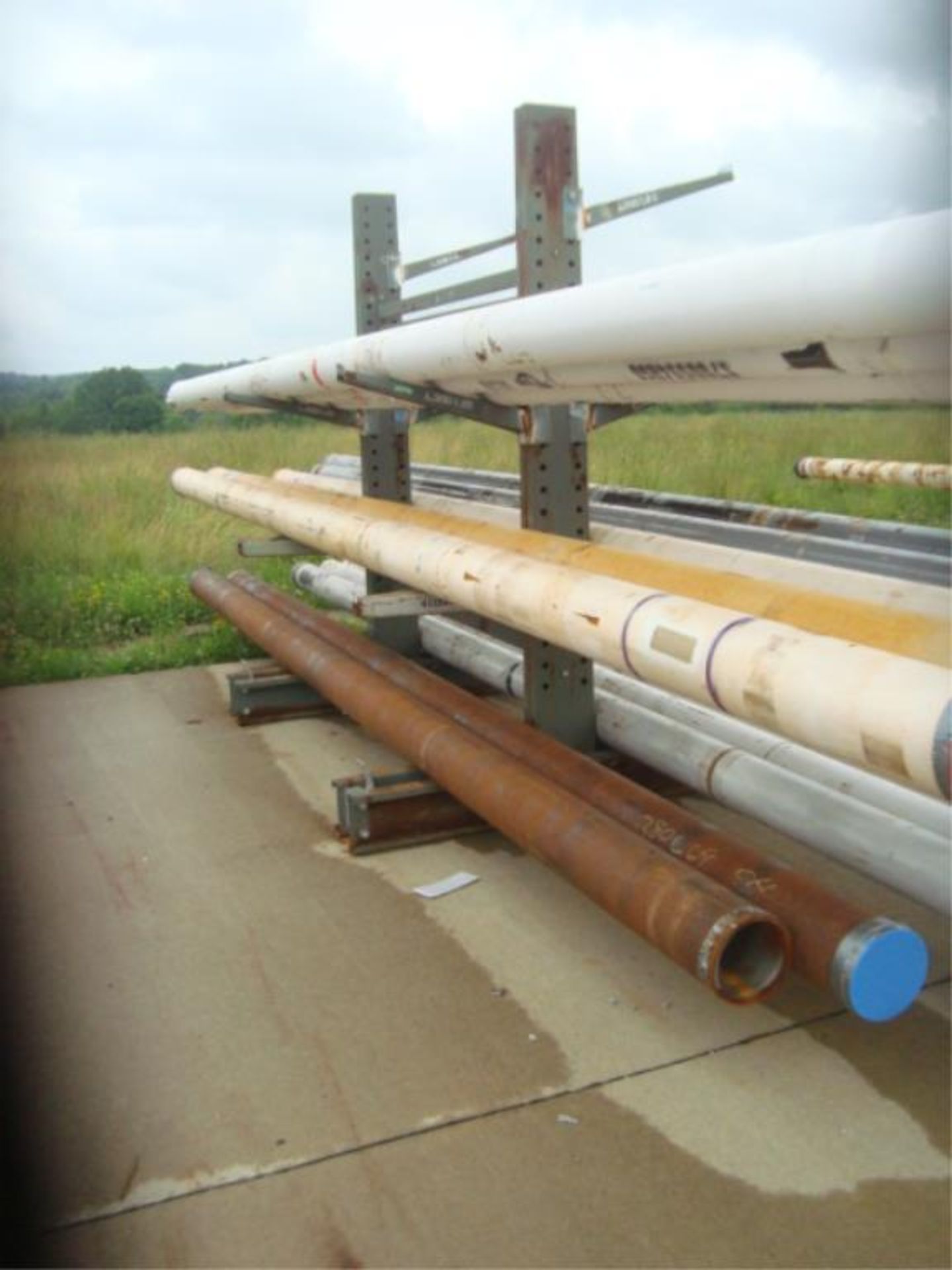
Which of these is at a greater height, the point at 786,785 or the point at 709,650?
the point at 709,650

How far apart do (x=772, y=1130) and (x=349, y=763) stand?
7.07 ft

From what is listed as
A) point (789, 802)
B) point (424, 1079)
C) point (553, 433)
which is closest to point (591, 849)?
point (789, 802)

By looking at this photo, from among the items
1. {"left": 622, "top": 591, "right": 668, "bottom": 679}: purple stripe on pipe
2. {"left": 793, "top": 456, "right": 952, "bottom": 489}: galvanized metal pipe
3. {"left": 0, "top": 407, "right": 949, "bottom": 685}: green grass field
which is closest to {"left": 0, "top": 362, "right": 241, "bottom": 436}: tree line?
{"left": 622, "top": 591, "right": 668, "bottom": 679}: purple stripe on pipe

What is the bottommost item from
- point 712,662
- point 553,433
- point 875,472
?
point 712,662

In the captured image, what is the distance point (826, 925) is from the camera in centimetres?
189

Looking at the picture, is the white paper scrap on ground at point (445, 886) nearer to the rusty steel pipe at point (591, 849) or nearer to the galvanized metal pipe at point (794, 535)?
the rusty steel pipe at point (591, 849)

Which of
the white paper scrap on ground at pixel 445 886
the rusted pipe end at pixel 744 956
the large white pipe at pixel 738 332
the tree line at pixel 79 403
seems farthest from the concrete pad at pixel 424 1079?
the large white pipe at pixel 738 332

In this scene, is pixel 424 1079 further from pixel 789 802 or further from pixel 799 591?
pixel 799 591

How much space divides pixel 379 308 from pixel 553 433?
1519mm

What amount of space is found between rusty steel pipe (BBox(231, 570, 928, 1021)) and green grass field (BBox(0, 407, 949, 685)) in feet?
4.48

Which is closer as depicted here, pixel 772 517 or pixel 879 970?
pixel 879 970

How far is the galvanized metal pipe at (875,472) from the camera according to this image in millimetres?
3870

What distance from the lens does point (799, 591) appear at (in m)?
1.92

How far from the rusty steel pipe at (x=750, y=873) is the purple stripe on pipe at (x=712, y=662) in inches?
17.3
